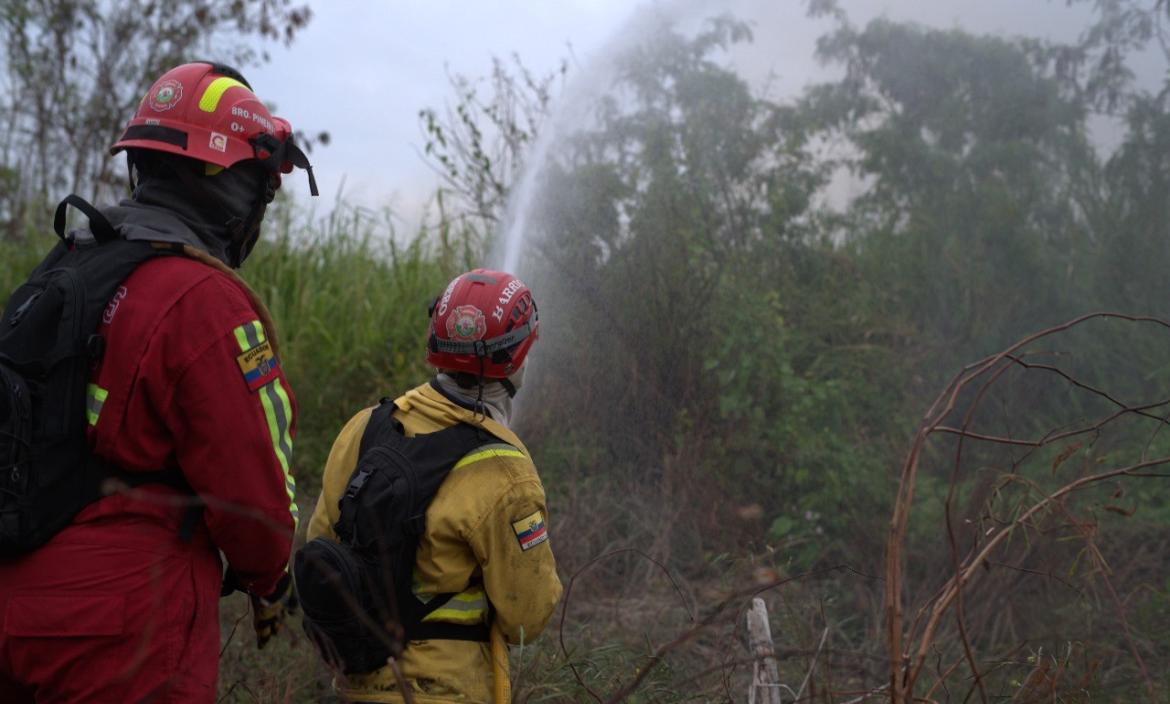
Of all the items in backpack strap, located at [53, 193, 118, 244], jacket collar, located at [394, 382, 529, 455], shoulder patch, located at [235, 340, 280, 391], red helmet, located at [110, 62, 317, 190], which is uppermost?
red helmet, located at [110, 62, 317, 190]

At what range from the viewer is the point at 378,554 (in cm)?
238

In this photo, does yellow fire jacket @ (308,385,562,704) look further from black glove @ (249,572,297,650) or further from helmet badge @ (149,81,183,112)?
helmet badge @ (149,81,183,112)

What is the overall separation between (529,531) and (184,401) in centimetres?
77

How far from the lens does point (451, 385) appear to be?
2570 mm

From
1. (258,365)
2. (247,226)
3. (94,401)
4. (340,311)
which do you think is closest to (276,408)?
(258,365)

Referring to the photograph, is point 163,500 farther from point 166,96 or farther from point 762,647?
point 762,647

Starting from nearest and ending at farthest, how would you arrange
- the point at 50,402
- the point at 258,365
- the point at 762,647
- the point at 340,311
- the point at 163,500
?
1. the point at 163,500
2. the point at 50,402
3. the point at 258,365
4. the point at 762,647
5. the point at 340,311

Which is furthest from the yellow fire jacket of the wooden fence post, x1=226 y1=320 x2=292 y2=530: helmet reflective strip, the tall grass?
the tall grass

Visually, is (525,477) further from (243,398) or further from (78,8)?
(78,8)

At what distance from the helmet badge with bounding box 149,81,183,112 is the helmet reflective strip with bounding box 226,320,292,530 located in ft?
1.77

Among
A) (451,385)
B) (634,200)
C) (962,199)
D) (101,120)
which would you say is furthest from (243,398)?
(101,120)

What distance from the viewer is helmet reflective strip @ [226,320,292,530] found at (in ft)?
7.12

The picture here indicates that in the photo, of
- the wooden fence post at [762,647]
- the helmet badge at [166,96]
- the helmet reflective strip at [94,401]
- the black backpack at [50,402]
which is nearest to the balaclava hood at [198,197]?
A: the helmet badge at [166,96]

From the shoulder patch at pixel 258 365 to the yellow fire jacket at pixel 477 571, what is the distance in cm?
45
